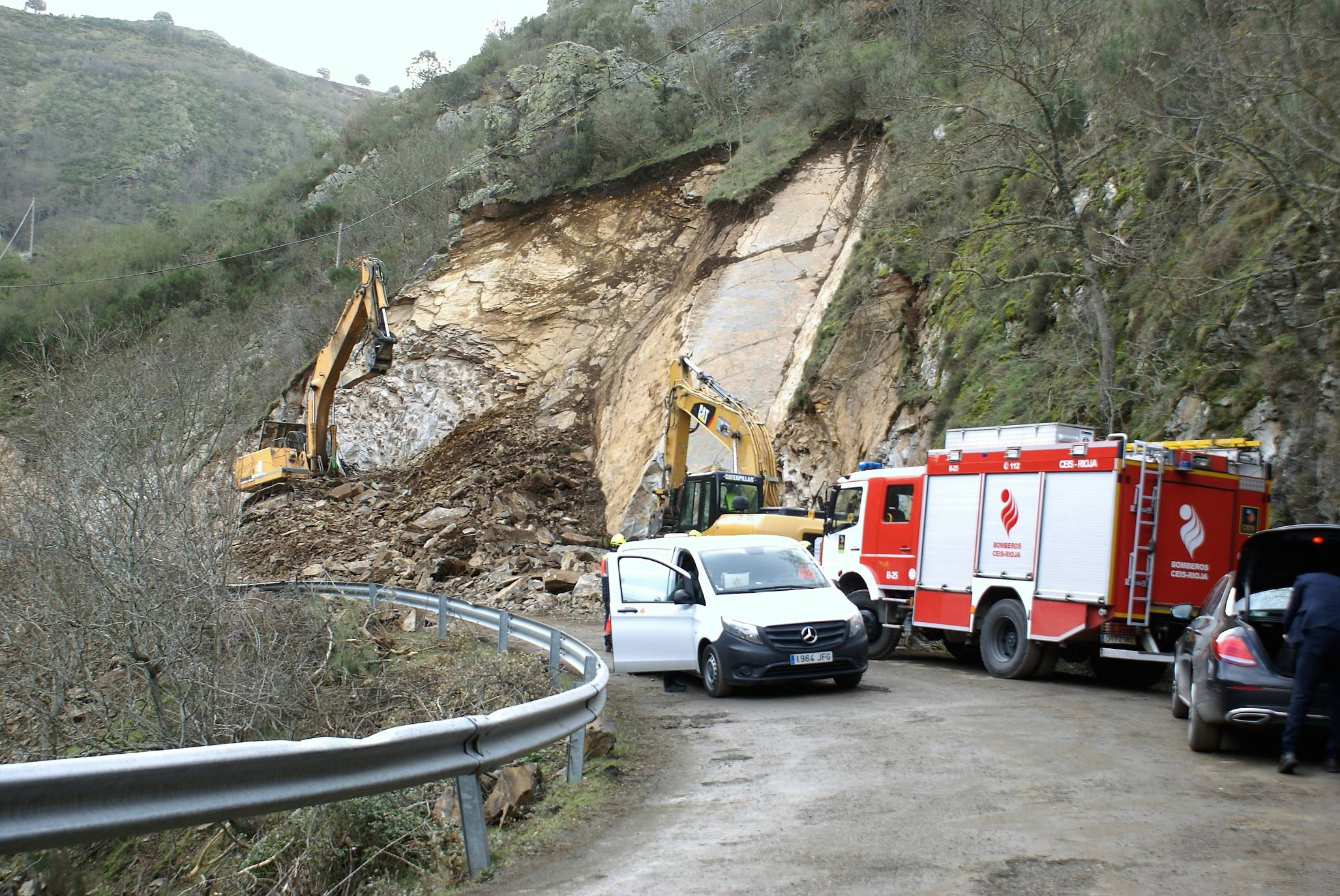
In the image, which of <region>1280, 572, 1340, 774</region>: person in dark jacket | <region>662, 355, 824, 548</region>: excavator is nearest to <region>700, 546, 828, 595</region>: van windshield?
<region>662, 355, 824, 548</region>: excavator

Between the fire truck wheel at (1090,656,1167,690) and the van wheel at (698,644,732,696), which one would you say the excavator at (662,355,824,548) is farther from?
the van wheel at (698,644,732,696)

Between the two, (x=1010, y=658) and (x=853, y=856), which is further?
(x=1010, y=658)

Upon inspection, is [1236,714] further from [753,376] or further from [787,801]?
[753,376]

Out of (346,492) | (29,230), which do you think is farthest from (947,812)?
(29,230)

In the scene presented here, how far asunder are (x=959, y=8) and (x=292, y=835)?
3126 centimetres

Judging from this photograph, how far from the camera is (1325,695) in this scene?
721cm

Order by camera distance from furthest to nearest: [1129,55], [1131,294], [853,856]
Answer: [1129,55] < [1131,294] < [853,856]

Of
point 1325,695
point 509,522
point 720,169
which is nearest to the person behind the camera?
point 1325,695

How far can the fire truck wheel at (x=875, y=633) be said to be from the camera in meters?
15.7

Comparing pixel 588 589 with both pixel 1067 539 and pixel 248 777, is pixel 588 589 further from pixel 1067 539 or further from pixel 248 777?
pixel 248 777

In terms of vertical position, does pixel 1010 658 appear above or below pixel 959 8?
below

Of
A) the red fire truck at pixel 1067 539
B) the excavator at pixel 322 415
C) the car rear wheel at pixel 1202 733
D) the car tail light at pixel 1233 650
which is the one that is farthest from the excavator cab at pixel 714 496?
the excavator at pixel 322 415

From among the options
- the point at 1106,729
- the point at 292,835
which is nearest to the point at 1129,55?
the point at 1106,729

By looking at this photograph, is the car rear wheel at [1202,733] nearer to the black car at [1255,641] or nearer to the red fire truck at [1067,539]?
the black car at [1255,641]
